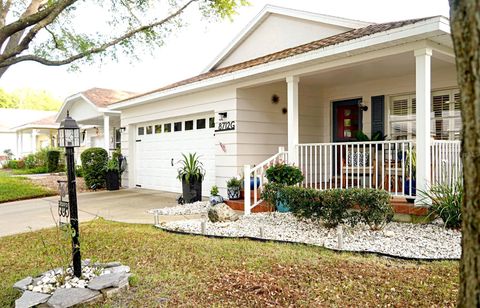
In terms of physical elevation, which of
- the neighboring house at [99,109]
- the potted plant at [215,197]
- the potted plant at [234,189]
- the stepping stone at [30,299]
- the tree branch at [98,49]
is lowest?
the stepping stone at [30,299]

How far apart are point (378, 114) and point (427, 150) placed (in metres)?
3.09

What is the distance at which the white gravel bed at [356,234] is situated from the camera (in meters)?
4.50

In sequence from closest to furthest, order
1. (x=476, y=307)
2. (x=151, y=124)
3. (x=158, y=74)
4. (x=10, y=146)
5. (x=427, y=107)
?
(x=476, y=307)
(x=427, y=107)
(x=151, y=124)
(x=10, y=146)
(x=158, y=74)

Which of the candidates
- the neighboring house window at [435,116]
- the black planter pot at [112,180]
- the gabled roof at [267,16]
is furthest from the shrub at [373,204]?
the black planter pot at [112,180]

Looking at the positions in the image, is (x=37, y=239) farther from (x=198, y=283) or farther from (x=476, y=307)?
(x=476, y=307)

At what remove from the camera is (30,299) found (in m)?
3.11

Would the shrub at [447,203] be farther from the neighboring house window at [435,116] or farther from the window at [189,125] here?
the window at [189,125]

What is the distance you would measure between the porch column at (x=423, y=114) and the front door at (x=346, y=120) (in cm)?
337

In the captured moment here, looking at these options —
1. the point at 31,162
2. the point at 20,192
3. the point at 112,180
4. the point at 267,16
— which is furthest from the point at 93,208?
the point at 31,162

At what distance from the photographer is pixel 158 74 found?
4278 cm

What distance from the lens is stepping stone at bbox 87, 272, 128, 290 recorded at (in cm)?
334

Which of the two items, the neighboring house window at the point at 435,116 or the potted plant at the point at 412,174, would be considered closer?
the potted plant at the point at 412,174

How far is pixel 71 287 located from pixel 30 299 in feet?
1.09

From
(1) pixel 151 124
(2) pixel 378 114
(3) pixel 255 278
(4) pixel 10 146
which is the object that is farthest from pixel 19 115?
(3) pixel 255 278
